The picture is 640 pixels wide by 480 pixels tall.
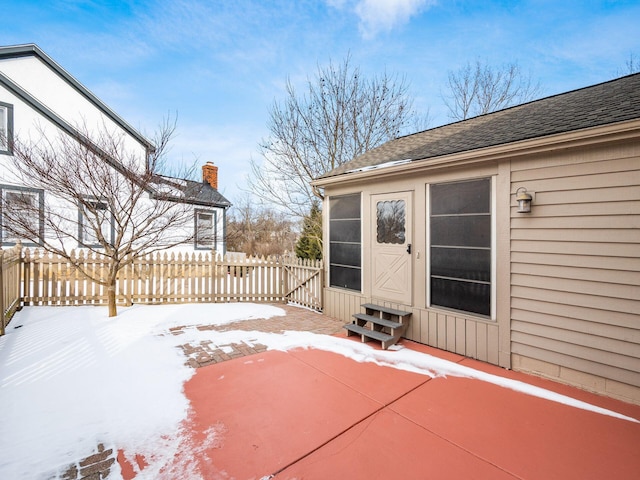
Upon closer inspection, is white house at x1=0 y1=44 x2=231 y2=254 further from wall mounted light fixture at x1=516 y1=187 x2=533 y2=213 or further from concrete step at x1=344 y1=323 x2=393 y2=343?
wall mounted light fixture at x1=516 y1=187 x2=533 y2=213

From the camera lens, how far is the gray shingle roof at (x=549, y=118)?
10.8ft

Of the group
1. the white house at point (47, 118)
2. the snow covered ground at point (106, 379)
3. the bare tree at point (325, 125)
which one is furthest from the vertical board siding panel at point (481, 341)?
the bare tree at point (325, 125)

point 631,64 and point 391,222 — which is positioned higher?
point 631,64

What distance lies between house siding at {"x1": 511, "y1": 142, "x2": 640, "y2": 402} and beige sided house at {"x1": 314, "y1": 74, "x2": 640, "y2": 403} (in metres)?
0.01

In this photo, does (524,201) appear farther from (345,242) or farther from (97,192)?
(97,192)

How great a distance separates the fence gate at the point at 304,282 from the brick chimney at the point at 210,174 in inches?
379

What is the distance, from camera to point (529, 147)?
136 inches

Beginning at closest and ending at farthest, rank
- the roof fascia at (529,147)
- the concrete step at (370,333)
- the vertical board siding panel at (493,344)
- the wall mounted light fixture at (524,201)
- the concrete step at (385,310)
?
the roof fascia at (529,147) → the wall mounted light fixture at (524,201) → the vertical board siding panel at (493,344) → the concrete step at (370,333) → the concrete step at (385,310)

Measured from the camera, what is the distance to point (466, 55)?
13.8 m

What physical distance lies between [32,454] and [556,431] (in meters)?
4.08

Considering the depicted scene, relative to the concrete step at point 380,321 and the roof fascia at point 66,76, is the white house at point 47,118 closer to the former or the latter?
the roof fascia at point 66,76

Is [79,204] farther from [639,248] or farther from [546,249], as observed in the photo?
[639,248]

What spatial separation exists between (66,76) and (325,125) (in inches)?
370

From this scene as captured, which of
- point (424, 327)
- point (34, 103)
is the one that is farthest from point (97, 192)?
point (424, 327)
